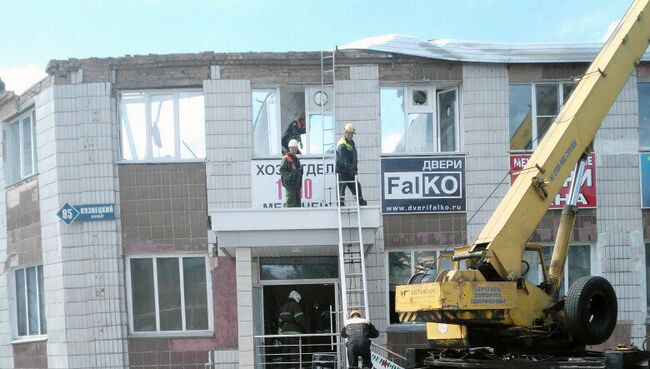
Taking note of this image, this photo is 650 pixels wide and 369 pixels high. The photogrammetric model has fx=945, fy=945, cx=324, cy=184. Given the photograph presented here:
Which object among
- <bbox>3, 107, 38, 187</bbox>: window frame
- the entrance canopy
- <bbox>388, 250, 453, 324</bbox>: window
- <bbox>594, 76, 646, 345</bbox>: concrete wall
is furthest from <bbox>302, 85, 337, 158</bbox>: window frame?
<bbox>3, 107, 38, 187</bbox>: window frame

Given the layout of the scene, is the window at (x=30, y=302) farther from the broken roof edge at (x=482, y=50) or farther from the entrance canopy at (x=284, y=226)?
the broken roof edge at (x=482, y=50)

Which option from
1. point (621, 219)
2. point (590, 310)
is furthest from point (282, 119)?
point (590, 310)

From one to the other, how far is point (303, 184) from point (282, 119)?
54.6 inches

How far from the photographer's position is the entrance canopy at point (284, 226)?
1564cm

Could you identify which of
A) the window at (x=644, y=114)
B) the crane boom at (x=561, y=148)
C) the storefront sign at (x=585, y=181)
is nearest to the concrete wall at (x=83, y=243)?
the storefront sign at (x=585, y=181)

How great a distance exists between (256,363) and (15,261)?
6.14m

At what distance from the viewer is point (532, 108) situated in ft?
59.8

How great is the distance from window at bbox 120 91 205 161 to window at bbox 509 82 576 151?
5993mm

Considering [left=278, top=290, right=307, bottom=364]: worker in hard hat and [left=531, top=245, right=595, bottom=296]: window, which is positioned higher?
[left=531, top=245, right=595, bottom=296]: window

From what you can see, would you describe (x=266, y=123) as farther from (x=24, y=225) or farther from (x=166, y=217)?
(x=24, y=225)

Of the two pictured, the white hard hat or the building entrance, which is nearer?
the white hard hat

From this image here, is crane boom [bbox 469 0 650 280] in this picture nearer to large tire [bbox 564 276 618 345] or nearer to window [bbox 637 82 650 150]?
large tire [bbox 564 276 618 345]

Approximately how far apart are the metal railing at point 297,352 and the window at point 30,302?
4800 mm

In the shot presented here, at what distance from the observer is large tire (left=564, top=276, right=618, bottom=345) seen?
38.4 ft
